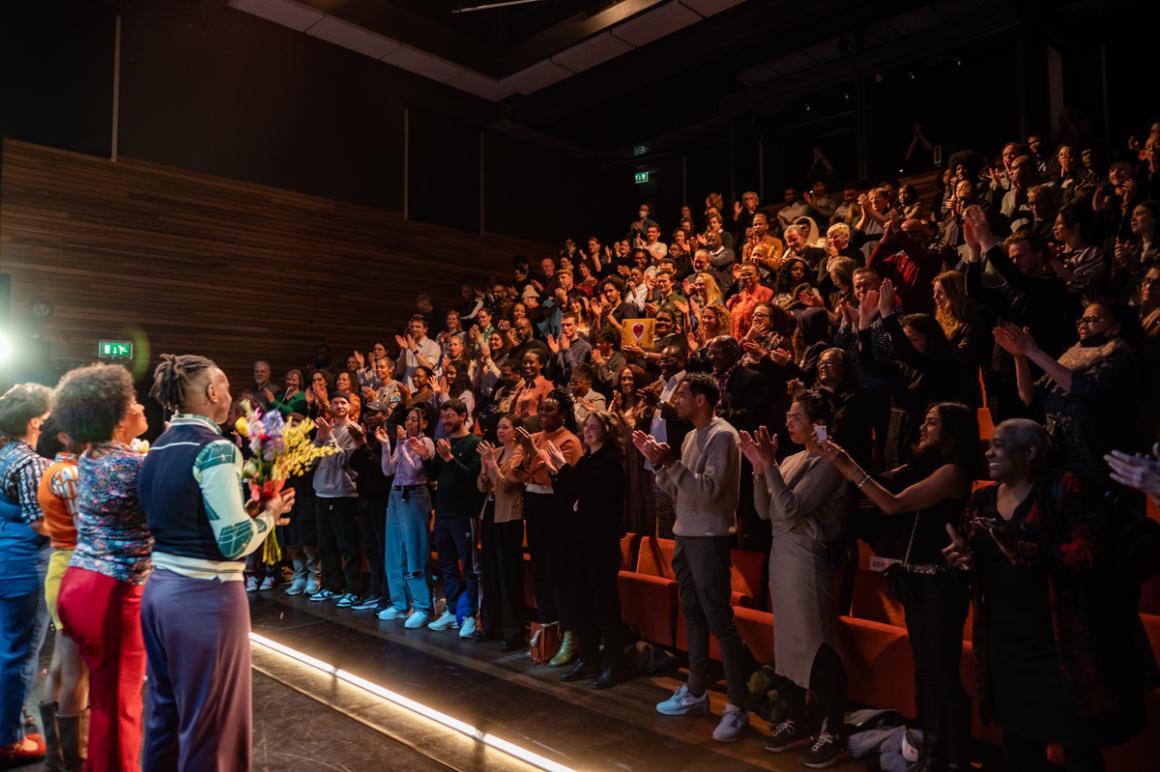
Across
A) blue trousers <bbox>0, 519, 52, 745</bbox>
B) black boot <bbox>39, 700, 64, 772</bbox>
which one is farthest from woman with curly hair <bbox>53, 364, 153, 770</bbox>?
blue trousers <bbox>0, 519, 52, 745</bbox>

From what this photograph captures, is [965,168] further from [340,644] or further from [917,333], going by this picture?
[340,644]

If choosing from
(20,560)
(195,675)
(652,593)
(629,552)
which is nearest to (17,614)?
(20,560)

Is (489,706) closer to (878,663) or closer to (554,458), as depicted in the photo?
(554,458)

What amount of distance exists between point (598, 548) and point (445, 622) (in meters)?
1.73

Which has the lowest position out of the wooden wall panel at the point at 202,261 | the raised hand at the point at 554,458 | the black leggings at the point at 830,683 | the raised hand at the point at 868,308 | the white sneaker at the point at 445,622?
the white sneaker at the point at 445,622

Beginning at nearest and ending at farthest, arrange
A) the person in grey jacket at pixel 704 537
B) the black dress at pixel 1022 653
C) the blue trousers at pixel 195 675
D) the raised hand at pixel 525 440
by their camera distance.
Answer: the blue trousers at pixel 195 675 → the black dress at pixel 1022 653 → the person in grey jacket at pixel 704 537 → the raised hand at pixel 525 440

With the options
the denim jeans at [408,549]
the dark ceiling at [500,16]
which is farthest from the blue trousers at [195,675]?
the dark ceiling at [500,16]

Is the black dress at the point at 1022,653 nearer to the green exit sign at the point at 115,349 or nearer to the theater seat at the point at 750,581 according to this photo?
the theater seat at the point at 750,581

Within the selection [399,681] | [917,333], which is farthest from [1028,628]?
[399,681]

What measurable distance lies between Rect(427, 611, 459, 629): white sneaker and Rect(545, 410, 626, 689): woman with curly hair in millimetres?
1363

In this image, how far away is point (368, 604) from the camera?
241 inches

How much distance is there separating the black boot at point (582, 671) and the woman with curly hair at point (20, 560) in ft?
7.89

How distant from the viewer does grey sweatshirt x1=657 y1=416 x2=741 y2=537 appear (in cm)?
360

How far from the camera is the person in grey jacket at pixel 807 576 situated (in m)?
3.24
